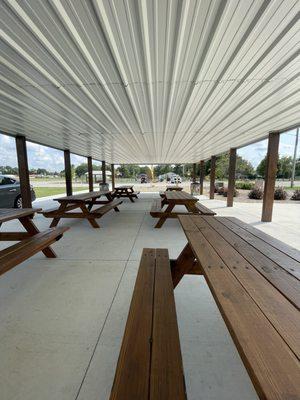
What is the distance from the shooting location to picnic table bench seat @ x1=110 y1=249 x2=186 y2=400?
88 cm

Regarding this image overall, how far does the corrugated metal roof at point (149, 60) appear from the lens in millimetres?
1862

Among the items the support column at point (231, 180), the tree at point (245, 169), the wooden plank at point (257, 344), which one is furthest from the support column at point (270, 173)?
the tree at point (245, 169)

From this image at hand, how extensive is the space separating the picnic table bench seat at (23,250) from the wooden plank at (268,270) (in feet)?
6.92

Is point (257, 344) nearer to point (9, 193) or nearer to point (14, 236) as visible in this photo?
point (14, 236)

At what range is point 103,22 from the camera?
197 centimetres

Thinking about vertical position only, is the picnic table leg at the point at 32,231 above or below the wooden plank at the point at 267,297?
below

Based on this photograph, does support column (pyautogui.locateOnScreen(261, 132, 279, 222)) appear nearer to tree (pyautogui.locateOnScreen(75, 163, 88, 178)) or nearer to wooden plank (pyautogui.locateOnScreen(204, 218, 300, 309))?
wooden plank (pyautogui.locateOnScreen(204, 218, 300, 309))

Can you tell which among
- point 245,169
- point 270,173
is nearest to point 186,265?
point 270,173

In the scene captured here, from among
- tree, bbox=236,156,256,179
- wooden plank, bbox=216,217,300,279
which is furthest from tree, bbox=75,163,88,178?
wooden plank, bbox=216,217,300,279

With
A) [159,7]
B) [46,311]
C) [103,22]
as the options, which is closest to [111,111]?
[103,22]

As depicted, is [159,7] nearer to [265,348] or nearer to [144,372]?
[265,348]

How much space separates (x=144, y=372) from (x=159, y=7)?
2517 mm

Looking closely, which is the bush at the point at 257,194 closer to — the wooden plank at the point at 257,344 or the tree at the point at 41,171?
the wooden plank at the point at 257,344

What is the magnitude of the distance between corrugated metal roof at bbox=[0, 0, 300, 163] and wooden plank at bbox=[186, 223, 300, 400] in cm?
219
